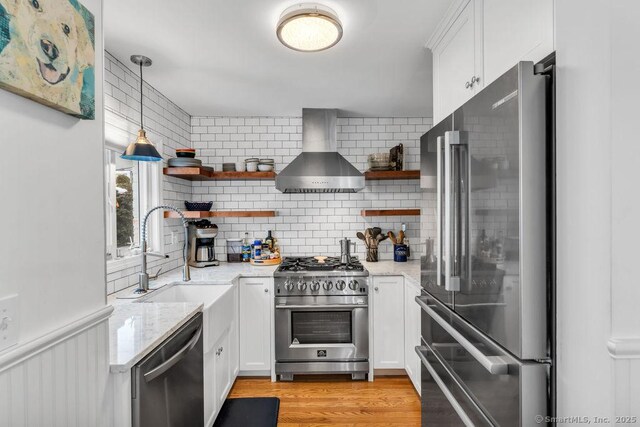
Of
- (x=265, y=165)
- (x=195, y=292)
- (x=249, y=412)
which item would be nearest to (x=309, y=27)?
(x=265, y=165)

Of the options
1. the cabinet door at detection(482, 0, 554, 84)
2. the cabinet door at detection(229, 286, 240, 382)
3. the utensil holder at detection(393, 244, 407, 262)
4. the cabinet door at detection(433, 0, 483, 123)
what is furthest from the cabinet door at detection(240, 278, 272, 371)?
the cabinet door at detection(482, 0, 554, 84)

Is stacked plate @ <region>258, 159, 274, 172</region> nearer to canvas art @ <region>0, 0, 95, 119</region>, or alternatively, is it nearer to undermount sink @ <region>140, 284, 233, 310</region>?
undermount sink @ <region>140, 284, 233, 310</region>

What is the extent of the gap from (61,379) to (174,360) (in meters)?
0.62

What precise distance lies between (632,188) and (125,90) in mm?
2864


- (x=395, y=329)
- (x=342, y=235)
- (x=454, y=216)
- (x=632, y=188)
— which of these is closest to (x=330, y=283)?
(x=395, y=329)

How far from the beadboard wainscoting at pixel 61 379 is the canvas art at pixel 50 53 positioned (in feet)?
2.06

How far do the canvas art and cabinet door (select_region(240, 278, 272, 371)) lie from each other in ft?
6.85

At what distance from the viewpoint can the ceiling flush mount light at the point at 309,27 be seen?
170 centimetres

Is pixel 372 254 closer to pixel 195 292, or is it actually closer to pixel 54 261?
pixel 195 292

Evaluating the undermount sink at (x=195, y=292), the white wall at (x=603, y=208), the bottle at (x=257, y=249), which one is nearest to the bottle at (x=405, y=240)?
the bottle at (x=257, y=249)

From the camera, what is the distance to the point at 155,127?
2.92 metres

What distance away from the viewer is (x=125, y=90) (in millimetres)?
2469

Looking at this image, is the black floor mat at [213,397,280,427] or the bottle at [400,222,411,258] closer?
the black floor mat at [213,397,280,427]

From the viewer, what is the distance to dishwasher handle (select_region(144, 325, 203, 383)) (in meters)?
1.34
